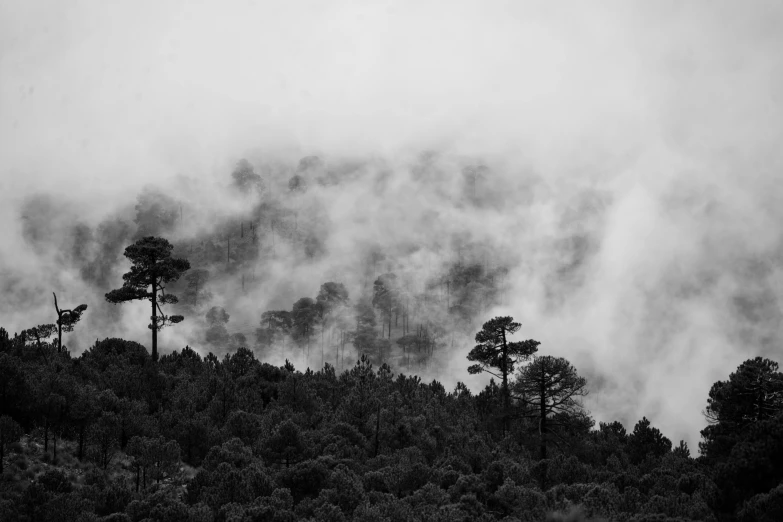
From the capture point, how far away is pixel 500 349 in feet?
154

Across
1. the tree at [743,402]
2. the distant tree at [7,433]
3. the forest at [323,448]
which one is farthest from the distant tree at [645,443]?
the distant tree at [7,433]

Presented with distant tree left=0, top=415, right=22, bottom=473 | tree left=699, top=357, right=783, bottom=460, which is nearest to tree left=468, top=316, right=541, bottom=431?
tree left=699, top=357, right=783, bottom=460

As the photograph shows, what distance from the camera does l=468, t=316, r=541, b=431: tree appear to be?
4547 cm

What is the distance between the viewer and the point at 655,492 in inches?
1118

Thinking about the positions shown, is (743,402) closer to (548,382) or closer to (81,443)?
(548,382)

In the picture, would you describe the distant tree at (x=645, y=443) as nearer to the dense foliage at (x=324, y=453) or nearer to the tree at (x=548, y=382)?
the dense foliage at (x=324, y=453)

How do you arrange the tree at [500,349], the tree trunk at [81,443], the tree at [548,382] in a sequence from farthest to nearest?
the tree at [500,349] → the tree at [548,382] → the tree trunk at [81,443]

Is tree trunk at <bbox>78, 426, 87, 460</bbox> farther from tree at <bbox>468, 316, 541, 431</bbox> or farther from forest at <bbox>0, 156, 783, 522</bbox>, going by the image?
tree at <bbox>468, 316, 541, 431</bbox>

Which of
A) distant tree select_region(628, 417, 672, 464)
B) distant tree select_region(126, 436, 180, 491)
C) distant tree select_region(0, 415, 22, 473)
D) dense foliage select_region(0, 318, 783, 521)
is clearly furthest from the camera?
distant tree select_region(628, 417, 672, 464)

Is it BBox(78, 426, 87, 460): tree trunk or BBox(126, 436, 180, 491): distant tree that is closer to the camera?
BBox(126, 436, 180, 491): distant tree

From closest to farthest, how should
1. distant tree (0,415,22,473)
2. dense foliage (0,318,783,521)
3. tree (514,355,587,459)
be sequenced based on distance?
dense foliage (0,318,783,521) < distant tree (0,415,22,473) < tree (514,355,587,459)

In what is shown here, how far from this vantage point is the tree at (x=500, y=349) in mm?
45469

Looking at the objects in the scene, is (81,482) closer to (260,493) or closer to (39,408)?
(39,408)

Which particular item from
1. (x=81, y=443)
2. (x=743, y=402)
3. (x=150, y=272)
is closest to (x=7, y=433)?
(x=81, y=443)
